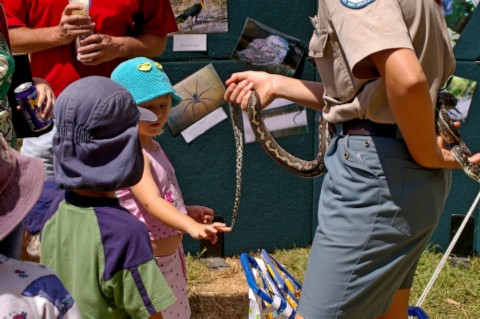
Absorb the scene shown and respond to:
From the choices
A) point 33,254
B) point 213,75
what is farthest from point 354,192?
point 213,75

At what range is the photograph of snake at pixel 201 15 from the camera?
4.86 m

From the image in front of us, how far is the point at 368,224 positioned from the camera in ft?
8.38

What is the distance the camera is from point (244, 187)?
5.24m

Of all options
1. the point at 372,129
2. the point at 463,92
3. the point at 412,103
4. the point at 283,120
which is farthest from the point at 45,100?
the point at 463,92

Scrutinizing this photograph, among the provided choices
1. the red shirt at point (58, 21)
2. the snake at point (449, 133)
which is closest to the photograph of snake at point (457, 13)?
the red shirt at point (58, 21)

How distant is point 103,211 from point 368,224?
936 millimetres

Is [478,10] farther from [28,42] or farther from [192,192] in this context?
[28,42]

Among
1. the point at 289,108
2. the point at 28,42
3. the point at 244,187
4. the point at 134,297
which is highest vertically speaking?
the point at 28,42

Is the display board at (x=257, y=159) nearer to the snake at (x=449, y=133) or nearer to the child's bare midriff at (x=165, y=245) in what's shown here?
the child's bare midriff at (x=165, y=245)

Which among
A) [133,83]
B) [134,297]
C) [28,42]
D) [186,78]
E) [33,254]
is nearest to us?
[134,297]

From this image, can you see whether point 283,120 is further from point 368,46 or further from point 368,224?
point 368,46

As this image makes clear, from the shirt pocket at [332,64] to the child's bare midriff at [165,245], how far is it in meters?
0.94

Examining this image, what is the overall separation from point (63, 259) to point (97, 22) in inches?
70.1

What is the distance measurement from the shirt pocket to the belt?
96 mm
